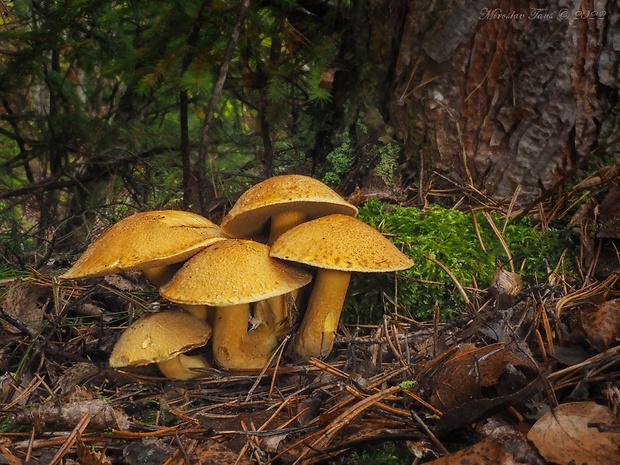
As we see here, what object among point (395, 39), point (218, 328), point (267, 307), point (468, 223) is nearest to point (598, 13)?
point (395, 39)

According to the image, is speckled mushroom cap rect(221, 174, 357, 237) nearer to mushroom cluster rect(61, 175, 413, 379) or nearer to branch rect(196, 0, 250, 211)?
mushroom cluster rect(61, 175, 413, 379)

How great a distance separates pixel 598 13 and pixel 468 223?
1373mm

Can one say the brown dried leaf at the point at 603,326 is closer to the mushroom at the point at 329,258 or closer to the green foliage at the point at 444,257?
the green foliage at the point at 444,257

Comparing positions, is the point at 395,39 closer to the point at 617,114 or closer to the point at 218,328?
the point at 617,114

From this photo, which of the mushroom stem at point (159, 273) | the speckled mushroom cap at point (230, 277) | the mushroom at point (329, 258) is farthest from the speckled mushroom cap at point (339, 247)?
the mushroom stem at point (159, 273)

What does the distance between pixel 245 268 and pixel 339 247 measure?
45cm

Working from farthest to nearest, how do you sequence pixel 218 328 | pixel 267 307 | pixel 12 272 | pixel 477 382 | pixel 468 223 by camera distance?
pixel 12 272 → pixel 468 223 → pixel 267 307 → pixel 218 328 → pixel 477 382

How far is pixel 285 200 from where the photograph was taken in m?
2.21

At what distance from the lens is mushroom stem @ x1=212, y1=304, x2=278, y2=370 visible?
2406 mm

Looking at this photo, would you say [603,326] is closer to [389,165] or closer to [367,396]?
[367,396]

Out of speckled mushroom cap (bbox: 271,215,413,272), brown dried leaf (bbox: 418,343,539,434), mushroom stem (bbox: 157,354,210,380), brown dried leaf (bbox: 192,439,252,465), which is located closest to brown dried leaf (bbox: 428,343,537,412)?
brown dried leaf (bbox: 418,343,539,434)

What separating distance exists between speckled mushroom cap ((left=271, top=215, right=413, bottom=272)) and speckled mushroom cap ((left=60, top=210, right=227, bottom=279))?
1.39 feet

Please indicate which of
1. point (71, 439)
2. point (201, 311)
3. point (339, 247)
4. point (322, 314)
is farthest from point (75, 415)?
point (339, 247)

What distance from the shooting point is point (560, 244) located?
263 cm
